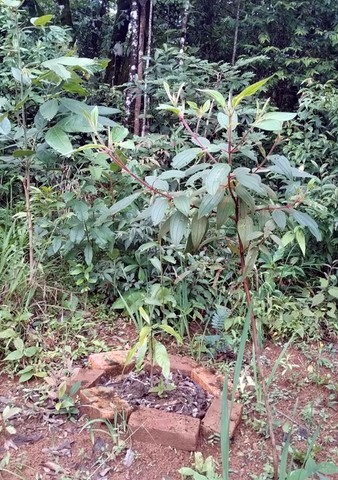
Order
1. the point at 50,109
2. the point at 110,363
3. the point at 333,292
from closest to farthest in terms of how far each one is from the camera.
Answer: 1. the point at 50,109
2. the point at 110,363
3. the point at 333,292

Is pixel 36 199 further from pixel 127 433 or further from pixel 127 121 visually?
pixel 127 121

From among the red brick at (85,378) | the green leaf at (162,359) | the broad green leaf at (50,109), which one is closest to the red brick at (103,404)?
the red brick at (85,378)

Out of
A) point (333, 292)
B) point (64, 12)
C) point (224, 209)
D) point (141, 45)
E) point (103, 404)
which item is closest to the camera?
point (224, 209)

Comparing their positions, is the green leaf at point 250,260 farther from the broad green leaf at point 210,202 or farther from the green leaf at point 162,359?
the green leaf at point 162,359

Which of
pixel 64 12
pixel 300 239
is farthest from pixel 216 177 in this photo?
pixel 64 12

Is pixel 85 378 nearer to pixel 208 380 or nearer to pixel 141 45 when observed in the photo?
pixel 208 380

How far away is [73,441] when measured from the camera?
1393 millimetres

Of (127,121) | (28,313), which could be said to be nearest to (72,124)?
(28,313)

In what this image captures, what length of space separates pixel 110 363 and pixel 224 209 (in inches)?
38.4

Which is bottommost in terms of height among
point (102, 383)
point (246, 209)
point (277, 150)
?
point (102, 383)

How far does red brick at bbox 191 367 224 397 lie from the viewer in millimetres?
1600

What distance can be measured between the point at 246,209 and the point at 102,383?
38.5 inches

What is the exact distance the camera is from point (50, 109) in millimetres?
1606

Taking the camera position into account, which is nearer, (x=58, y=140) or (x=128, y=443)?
(x=128, y=443)
